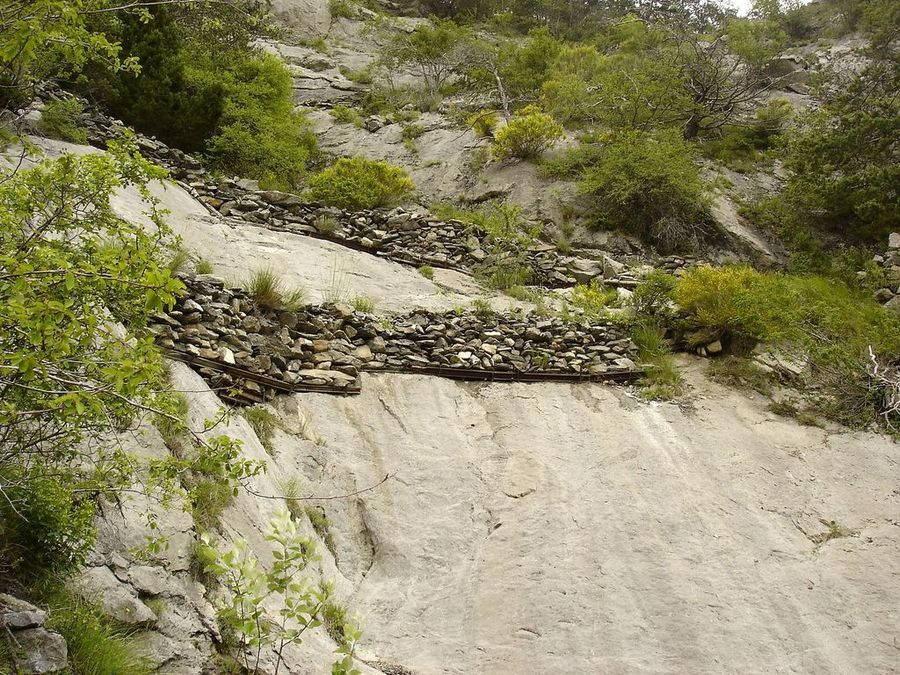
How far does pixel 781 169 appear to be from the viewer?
16141 millimetres

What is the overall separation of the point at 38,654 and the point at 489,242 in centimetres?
1045

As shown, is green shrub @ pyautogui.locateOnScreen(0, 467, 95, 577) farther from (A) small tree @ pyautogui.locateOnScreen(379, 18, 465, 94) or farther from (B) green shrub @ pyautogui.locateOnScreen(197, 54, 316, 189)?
(A) small tree @ pyautogui.locateOnScreen(379, 18, 465, 94)

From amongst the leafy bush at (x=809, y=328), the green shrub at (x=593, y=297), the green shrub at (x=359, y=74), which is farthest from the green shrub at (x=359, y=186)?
the green shrub at (x=359, y=74)

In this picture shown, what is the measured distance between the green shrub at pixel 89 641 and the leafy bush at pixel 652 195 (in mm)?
12366

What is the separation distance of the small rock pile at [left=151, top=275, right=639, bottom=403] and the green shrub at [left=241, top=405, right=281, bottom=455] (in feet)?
0.71

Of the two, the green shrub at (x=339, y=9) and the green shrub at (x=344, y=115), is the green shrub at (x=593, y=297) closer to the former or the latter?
the green shrub at (x=344, y=115)

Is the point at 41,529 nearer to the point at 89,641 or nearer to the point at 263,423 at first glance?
the point at 89,641

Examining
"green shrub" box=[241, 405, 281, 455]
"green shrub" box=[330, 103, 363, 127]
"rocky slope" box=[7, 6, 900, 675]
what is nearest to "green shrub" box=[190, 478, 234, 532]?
"rocky slope" box=[7, 6, 900, 675]

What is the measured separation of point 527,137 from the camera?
15.6 m

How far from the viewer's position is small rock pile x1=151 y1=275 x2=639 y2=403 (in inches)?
235

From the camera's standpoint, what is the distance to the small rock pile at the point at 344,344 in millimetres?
5977

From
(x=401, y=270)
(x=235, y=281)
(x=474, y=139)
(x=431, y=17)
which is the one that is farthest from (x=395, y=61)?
(x=235, y=281)

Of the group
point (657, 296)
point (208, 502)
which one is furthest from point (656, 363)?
point (208, 502)

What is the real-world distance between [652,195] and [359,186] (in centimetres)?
655
